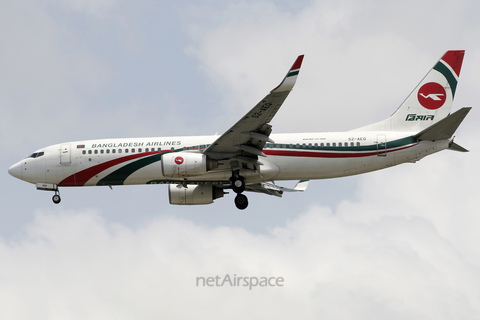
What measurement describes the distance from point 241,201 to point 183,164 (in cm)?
410

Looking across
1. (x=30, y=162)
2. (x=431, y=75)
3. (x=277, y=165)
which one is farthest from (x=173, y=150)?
(x=431, y=75)

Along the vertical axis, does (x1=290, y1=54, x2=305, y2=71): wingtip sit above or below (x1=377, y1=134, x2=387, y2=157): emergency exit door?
above

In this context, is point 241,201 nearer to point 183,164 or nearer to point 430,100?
point 183,164

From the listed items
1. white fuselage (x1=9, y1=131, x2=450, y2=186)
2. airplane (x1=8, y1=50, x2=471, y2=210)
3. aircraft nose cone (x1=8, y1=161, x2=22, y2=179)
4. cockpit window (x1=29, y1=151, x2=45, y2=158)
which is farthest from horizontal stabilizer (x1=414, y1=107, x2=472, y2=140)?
aircraft nose cone (x1=8, y1=161, x2=22, y2=179)

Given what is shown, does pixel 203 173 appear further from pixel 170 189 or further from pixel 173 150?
pixel 170 189

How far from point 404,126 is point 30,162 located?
19.3m

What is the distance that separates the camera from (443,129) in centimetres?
3020

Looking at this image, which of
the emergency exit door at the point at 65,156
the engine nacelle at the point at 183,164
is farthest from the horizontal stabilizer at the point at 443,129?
the emergency exit door at the point at 65,156

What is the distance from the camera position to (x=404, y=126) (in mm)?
32594

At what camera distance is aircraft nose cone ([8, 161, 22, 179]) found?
3341 cm

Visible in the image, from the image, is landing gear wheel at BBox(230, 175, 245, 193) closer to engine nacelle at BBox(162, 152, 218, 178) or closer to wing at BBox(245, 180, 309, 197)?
engine nacelle at BBox(162, 152, 218, 178)

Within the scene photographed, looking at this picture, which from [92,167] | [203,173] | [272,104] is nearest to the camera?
[272,104]

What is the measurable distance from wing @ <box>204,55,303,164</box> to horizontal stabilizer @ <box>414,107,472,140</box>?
7765mm

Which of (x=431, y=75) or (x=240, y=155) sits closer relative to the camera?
(x=240, y=155)
